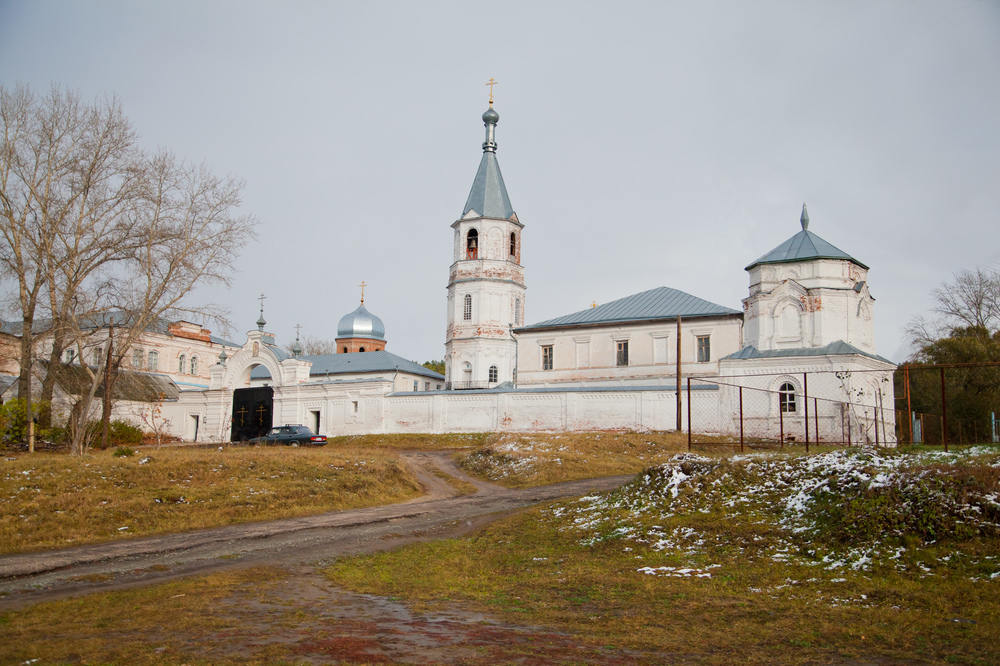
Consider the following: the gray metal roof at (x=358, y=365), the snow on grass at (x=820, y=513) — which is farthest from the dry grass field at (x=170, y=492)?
the gray metal roof at (x=358, y=365)

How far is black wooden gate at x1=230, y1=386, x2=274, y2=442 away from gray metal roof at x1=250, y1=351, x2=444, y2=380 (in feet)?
22.6

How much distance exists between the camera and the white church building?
1238 inches

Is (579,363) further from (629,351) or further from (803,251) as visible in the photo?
(803,251)

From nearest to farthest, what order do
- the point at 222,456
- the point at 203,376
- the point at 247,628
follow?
the point at 247,628 < the point at 222,456 < the point at 203,376

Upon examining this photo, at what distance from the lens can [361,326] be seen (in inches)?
2387

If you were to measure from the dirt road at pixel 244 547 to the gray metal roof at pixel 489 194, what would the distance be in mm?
28742

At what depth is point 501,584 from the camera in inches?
375

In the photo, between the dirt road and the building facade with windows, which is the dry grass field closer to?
the dirt road

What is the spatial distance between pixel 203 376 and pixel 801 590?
56845 mm

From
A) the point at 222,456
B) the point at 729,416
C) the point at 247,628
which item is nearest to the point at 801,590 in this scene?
the point at 247,628

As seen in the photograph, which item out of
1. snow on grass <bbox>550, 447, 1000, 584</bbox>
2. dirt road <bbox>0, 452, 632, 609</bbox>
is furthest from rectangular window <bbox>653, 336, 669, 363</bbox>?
snow on grass <bbox>550, 447, 1000, 584</bbox>

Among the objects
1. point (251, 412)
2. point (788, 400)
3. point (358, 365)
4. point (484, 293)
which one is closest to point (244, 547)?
point (788, 400)

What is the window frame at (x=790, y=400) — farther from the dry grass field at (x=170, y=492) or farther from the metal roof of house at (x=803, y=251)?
the dry grass field at (x=170, y=492)

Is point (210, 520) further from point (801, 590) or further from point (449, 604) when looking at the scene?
point (801, 590)
